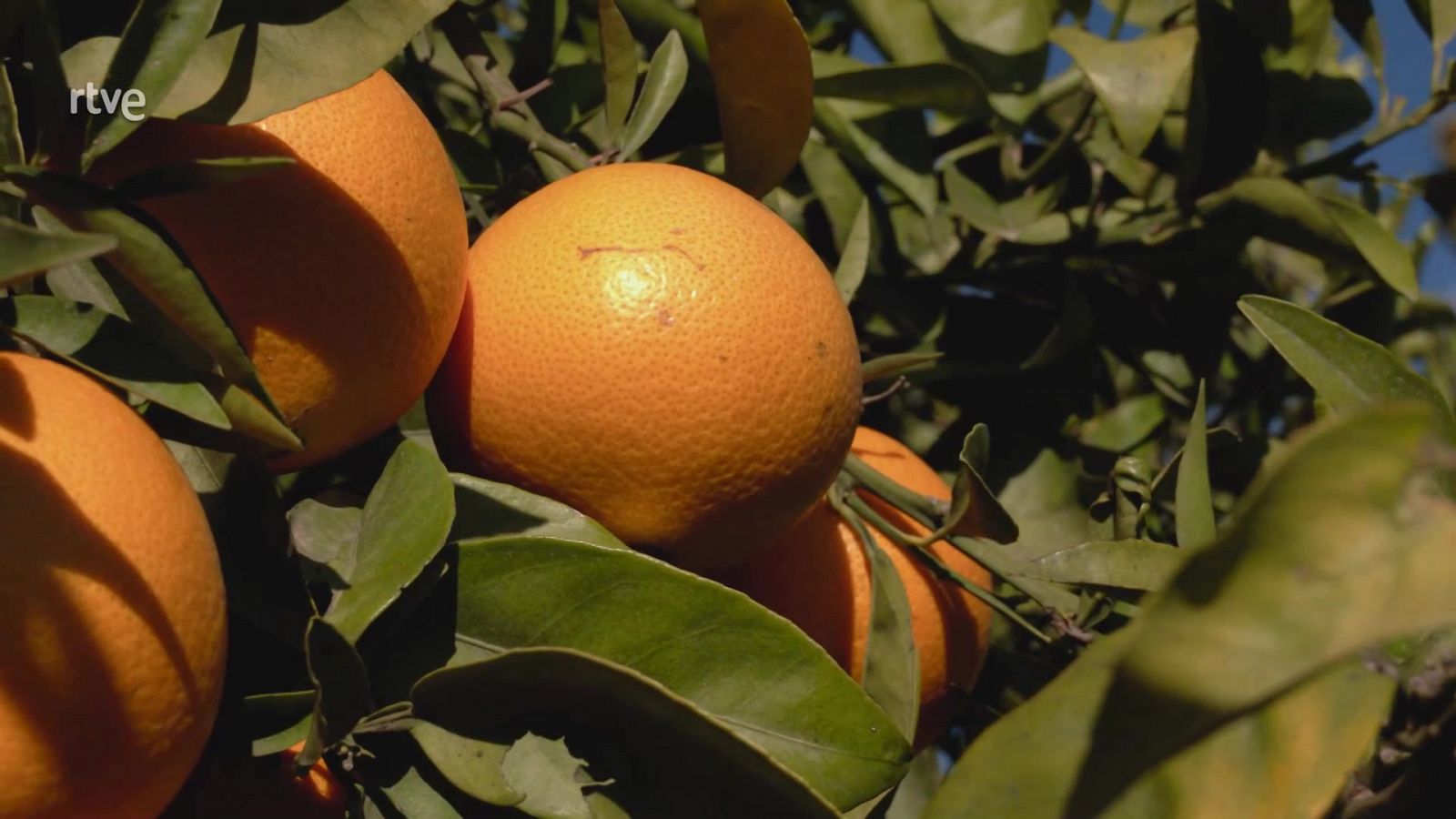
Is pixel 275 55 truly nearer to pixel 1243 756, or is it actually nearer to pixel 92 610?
pixel 92 610

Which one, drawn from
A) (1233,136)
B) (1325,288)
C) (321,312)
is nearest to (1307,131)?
(1233,136)

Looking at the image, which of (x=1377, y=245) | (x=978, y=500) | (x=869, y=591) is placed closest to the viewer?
(x=978, y=500)

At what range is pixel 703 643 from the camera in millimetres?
812

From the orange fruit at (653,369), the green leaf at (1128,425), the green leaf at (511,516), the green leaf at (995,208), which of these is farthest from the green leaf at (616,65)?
the green leaf at (1128,425)

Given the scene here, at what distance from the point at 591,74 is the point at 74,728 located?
0.99m

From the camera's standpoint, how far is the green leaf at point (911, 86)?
4.69 feet

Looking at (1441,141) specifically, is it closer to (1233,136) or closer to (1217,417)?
(1217,417)

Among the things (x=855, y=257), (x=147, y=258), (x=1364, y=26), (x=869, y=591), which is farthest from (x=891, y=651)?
(x=1364, y=26)

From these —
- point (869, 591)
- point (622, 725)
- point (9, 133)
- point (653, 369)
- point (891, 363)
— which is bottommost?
point (869, 591)

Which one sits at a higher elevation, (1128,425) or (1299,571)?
(1299,571)

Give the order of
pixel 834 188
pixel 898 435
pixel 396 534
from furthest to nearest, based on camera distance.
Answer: pixel 898 435 → pixel 834 188 → pixel 396 534

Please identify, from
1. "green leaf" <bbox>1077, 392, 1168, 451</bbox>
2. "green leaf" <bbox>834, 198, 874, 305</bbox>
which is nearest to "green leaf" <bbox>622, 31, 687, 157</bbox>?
"green leaf" <bbox>834, 198, 874, 305</bbox>

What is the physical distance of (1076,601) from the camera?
3.99 feet

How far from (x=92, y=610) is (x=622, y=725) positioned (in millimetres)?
293
